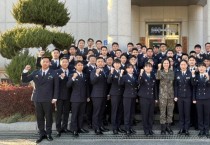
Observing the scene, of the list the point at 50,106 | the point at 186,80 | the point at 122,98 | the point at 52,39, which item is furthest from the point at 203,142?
the point at 52,39

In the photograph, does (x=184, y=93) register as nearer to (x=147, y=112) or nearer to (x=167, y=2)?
(x=147, y=112)

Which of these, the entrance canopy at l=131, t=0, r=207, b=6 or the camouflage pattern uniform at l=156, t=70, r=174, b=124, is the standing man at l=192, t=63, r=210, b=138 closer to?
the camouflage pattern uniform at l=156, t=70, r=174, b=124

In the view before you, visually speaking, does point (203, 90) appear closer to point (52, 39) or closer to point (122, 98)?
point (122, 98)

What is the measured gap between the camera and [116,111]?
9.51 metres

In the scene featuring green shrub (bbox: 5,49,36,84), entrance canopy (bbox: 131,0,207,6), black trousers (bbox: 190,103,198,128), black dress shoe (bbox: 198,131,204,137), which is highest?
entrance canopy (bbox: 131,0,207,6)

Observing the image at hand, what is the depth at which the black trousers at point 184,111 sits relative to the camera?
30.5 feet

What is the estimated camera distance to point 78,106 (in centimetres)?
918

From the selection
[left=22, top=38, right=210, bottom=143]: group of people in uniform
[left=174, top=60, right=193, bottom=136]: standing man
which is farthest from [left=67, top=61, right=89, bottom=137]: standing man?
[left=174, top=60, right=193, bottom=136]: standing man

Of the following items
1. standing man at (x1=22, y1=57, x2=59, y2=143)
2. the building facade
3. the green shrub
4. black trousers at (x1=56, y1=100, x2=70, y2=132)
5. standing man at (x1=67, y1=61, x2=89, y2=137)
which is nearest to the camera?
standing man at (x1=22, y1=57, x2=59, y2=143)

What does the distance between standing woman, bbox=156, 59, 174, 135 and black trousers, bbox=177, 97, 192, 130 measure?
252 mm

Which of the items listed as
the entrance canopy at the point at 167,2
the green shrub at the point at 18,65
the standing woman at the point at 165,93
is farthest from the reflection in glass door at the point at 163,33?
the standing woman at the point at 165,93

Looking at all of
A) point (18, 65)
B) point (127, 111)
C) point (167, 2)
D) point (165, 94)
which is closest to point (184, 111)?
point (165, 94)

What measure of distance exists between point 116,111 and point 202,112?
2149mm

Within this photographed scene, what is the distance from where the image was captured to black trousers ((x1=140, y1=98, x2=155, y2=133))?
9213mm
